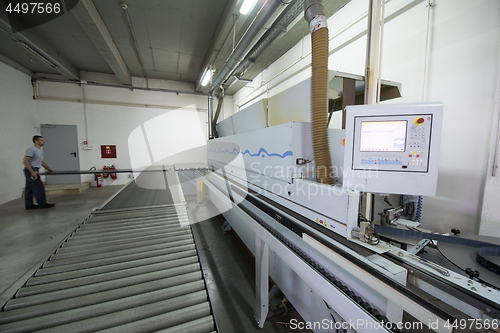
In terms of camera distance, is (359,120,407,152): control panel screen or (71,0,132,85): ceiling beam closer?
(359,120,407,152): control panel screen

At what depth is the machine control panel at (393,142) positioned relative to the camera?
101 cm

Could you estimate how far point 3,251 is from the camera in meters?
2.49

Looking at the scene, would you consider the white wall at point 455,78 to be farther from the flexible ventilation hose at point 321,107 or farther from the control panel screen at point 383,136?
the flexible ventilation hose at point 321,107

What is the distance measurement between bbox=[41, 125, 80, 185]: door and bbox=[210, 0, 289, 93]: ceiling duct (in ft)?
16.8

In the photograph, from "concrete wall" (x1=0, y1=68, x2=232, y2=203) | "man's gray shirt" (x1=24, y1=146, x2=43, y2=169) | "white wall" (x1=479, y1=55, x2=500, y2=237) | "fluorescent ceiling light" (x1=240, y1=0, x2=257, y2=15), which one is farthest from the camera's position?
"concrete wall" (x1=0, y1=68, x2=232, y2=203)

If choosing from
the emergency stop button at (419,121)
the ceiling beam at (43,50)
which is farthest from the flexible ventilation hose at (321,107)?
the ceiling beam at (43,50)

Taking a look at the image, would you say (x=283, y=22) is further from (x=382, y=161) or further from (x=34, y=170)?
(x=34, y=170)

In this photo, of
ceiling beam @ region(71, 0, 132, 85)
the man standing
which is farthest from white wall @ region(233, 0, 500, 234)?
the man standing

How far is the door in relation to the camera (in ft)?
18.3

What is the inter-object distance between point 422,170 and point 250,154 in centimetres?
135

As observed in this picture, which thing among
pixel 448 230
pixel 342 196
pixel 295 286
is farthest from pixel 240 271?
pixel 448 230

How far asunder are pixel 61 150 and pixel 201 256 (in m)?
6.01

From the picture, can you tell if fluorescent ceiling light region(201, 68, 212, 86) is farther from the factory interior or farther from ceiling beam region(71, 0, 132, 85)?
ceiling beam region(71, 0, 132, 85)

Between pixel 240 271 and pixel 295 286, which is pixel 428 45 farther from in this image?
pixel 240 271
